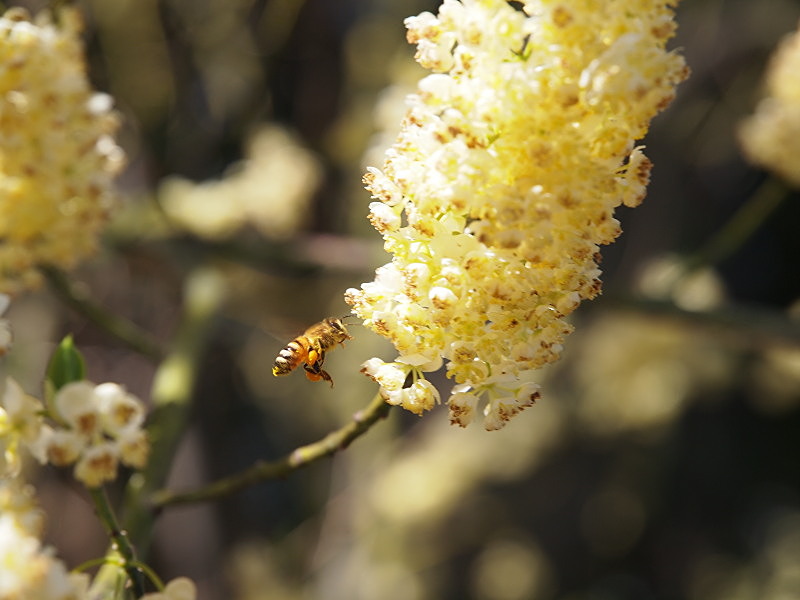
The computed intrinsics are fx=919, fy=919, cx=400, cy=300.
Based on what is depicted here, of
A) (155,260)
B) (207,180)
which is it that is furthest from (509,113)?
(207,180)

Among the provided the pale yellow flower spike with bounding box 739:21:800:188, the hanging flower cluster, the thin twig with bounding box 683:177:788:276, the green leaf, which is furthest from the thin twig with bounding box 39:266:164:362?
Answer: the pale yellow flower spike with bounding box 739:21:800:188

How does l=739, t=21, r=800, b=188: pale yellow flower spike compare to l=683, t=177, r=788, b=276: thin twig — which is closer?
l=739, t=21, r=800, b=188: pale yellow flower spike

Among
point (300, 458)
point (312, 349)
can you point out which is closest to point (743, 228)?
point (312, 349)

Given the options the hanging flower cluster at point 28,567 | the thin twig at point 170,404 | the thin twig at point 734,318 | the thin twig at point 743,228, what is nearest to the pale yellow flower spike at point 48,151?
the thin twig at point 170,404

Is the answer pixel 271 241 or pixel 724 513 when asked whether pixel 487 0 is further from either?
pixel 724 513

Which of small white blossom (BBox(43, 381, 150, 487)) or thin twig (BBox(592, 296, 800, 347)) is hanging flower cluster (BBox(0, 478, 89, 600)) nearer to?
small white blossom (BBox(43, 381, 150, 487))

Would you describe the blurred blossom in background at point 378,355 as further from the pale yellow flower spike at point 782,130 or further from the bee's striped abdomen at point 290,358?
the bee's striped abdomen at point 290,358

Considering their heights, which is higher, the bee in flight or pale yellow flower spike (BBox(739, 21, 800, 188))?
pale yellow flower spike (BBox(739, 21, 800, 188))
